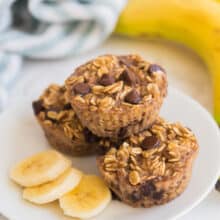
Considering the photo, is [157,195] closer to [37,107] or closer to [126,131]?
[126,131]

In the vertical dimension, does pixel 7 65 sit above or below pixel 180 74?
below

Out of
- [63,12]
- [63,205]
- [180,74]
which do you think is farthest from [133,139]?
[63,12]

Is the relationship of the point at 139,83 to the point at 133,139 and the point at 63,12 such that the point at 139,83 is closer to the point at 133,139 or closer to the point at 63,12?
the point at 133,139

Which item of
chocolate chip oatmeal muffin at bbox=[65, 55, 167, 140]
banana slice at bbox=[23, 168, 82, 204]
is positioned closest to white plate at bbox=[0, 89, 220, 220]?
banana slice at bbox=[23, 168, 82, 204]

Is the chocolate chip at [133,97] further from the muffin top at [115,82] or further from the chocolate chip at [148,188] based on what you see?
the chocolate chip at [148,188]

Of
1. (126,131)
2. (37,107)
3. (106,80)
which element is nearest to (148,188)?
(126,131)

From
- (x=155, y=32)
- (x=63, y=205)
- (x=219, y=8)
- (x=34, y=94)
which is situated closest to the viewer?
(x=63, y=205)
